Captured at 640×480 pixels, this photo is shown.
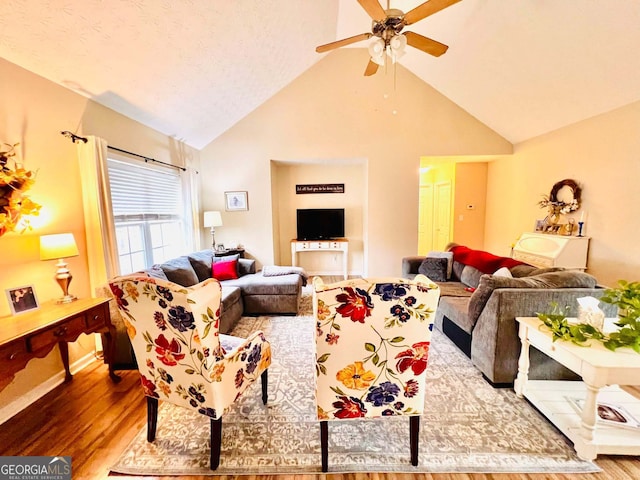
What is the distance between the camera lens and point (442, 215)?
6164 mm

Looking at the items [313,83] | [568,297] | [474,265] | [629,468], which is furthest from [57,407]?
[313,83]

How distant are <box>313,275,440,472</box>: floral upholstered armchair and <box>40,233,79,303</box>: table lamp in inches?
81.1

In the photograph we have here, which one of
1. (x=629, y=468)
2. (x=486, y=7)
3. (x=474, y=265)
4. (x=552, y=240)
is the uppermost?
(x=486, y=7)

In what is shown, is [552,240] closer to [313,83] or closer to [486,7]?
[486,7]

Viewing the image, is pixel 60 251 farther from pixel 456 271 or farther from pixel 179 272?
pixel 456 271

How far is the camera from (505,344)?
2.00m

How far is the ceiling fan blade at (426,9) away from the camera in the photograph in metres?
1.85

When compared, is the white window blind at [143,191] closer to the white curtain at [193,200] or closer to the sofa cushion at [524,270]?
the white curtain at [193,200]

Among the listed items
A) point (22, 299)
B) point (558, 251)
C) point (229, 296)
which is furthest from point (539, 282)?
point (22, 299)

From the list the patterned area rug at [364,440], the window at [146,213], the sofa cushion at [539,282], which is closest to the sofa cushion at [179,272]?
the window at [146,213]

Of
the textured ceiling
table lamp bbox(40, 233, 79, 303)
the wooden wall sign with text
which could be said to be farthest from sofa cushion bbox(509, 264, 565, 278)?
table lamp bbox(40, 233, 79, 303)

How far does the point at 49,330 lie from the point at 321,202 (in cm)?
450

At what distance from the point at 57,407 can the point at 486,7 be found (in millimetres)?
5230

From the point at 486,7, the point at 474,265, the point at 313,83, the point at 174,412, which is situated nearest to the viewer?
the point at 174,412
